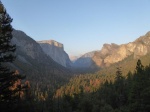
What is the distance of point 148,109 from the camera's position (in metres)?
37.9

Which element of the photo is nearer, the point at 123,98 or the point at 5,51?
the point at 5,51

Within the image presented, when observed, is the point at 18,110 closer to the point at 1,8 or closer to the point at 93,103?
the point at 1,8

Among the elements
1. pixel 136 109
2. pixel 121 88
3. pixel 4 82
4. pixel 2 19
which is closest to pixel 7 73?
pixel 4 82

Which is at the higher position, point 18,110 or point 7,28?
point 7,28

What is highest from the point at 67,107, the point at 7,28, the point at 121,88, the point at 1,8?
the point at 1,8

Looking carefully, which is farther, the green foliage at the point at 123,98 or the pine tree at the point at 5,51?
the green foliage at the point at 123,98

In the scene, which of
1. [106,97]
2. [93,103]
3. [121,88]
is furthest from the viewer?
[106,97]

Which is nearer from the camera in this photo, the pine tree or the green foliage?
the pine tree

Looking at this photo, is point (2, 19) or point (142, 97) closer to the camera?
point (2, 19)

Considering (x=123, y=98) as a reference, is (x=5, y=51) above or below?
above

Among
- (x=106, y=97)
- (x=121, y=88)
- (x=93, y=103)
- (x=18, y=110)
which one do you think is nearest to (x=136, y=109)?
(x=18, y=110)

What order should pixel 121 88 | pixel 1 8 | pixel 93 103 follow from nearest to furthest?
pixel 1 8, pixel 93 103, pixel 121 88

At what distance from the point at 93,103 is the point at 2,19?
195ft

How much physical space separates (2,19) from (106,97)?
73.0m
